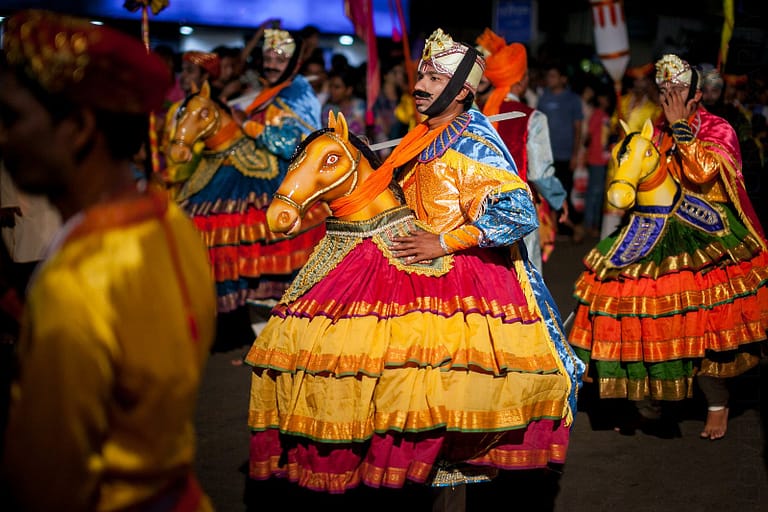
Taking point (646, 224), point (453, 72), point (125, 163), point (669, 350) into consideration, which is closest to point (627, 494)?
point (669, 350)

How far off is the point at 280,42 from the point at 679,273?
389cm

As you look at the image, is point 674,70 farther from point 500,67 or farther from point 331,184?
point 331,184

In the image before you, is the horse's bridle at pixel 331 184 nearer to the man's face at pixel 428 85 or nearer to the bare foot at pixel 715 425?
the man's face at pixel 428 85

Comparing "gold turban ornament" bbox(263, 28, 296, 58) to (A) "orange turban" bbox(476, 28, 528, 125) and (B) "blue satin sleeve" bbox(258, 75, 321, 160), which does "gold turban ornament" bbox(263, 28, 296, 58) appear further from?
(A) "orange turban" bbox(476, 28, 528, 125)

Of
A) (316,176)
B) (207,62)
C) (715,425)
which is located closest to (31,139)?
(316,176)

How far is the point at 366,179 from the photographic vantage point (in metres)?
3.71

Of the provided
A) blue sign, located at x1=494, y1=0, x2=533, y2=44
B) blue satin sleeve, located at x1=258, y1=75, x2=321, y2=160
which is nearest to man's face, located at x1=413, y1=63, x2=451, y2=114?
blue satin sleeve, located at x1=258, y1=75, x2=321, y2=160

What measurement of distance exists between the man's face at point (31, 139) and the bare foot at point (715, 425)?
474cm

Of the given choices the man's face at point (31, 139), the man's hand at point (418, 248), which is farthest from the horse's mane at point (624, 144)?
the man's face at point (31, 139)

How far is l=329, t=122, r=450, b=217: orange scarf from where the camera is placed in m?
3.67

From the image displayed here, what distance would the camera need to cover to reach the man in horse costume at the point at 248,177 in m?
7.16

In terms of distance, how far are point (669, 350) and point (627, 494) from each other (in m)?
0.99

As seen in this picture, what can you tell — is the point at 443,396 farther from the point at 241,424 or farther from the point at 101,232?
the point at 241,424

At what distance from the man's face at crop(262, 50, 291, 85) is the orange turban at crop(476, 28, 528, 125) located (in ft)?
5.77
